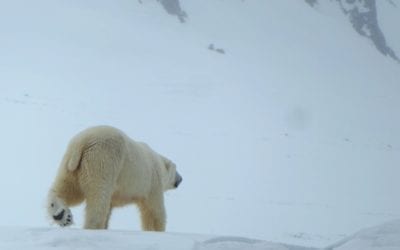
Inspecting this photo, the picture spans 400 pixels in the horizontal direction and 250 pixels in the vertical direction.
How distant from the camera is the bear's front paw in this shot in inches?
206

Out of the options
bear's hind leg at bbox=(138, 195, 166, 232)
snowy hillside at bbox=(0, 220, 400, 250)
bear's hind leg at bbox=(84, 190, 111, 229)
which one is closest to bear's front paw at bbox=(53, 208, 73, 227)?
bear's hind leg at bbox=(84, 190, 111, 229)

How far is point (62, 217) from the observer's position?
17.2ft

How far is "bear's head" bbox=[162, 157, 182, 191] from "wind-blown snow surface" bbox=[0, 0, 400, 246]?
213cm

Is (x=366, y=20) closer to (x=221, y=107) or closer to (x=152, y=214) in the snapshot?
(x=221, y=107)

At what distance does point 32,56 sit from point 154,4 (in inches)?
759

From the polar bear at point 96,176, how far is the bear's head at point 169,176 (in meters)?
0.90

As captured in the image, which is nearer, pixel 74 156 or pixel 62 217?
pixel 62 217

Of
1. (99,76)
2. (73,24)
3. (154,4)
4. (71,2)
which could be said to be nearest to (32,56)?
(99,76)

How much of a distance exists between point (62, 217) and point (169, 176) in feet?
7.84

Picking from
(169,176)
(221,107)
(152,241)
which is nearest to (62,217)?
(152,241)

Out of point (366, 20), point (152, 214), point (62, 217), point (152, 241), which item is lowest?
point (366, 20)

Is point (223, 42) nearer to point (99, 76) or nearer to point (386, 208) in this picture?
point (99, 76)

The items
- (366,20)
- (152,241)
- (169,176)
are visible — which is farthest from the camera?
(366,20)

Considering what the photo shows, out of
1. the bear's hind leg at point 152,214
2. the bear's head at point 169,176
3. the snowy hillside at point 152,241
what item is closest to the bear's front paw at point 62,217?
the snowy hillside at point 152,241
